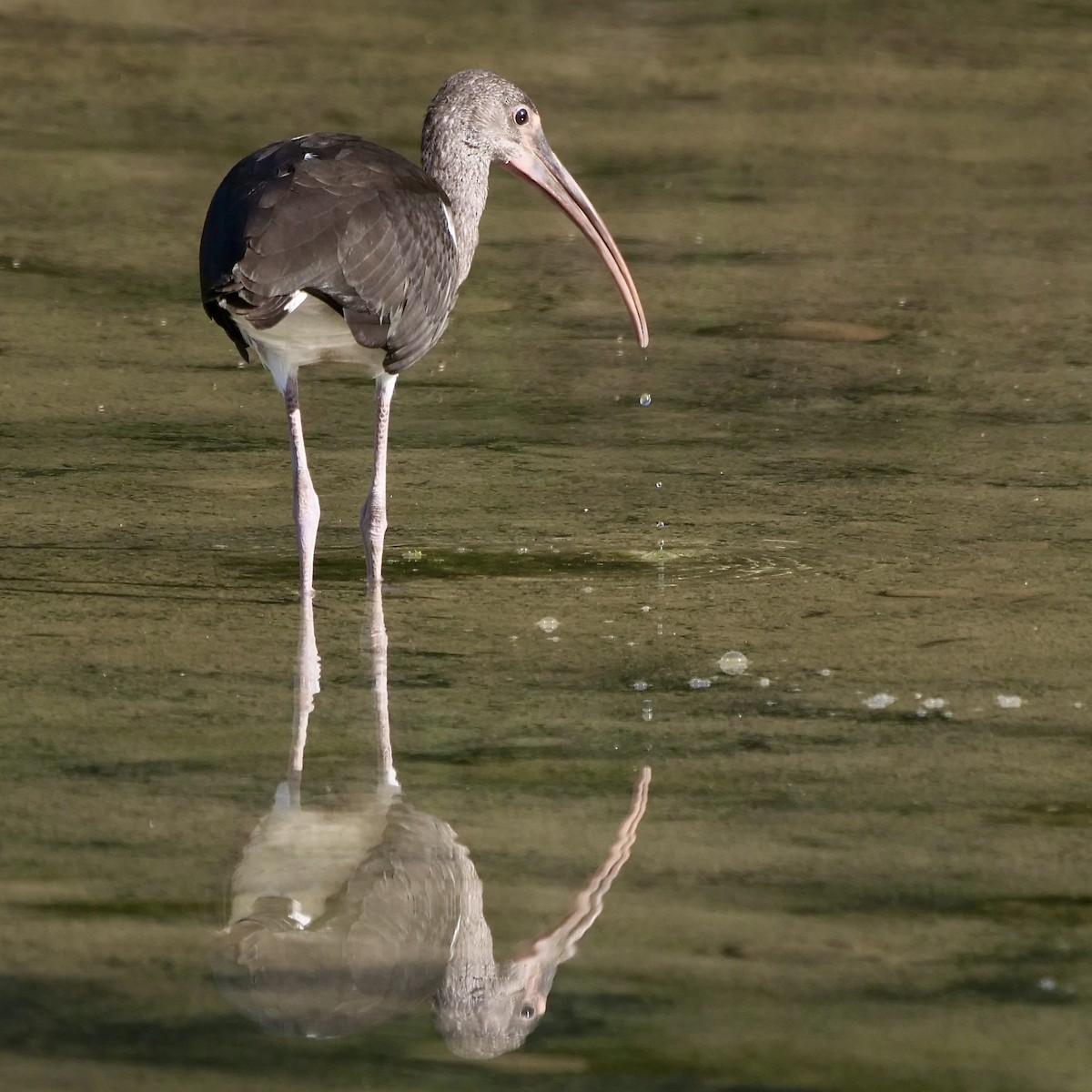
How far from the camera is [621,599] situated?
5.67 metres

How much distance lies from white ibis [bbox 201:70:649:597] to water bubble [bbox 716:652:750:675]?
40.8 inches

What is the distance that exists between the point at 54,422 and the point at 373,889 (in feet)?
11.1

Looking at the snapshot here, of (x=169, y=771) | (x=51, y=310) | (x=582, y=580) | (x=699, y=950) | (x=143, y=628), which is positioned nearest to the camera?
(x=699, y=950)

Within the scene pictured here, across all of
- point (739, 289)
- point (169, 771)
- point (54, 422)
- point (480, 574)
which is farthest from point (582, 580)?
point (739, 289)

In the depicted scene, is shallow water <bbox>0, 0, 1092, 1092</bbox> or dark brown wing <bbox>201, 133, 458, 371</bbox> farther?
dark brown wing <bbox>201, 133, 458, 371</bbox>

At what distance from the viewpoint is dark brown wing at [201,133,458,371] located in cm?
534

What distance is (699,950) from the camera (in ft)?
12.4

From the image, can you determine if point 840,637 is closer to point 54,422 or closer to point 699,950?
point 699,950

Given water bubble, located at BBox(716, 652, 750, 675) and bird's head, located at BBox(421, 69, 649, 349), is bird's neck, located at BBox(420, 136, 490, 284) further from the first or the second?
water bubble, located at BBox(716, 652, 750, 675)

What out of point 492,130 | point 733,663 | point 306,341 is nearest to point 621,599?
point 733,663

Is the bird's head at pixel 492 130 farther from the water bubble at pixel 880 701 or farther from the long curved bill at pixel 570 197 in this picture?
the water bubble at pixel 880 701

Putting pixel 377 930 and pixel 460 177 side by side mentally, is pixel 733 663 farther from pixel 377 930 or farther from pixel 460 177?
pixel 460 177

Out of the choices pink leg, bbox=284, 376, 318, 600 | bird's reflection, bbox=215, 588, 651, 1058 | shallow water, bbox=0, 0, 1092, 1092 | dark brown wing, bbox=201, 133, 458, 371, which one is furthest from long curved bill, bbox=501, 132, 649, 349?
bird's reflection, bbox=215, 588, 651, 1058

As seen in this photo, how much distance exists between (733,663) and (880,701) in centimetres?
39
